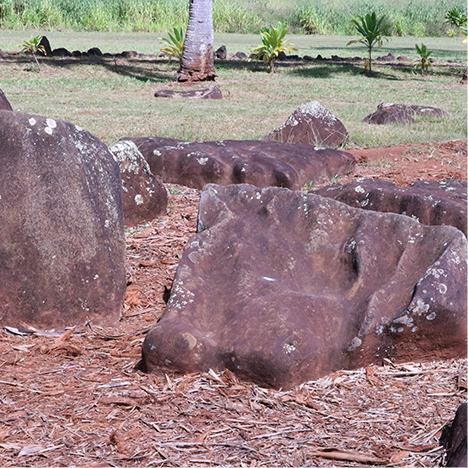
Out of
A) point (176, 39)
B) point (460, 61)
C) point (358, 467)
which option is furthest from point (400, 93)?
point (358, 467)

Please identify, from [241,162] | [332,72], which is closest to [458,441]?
[241,162]

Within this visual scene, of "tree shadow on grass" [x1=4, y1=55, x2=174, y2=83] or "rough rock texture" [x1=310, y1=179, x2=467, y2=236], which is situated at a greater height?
"tree shadow on grass" [x1=4, y1=55, x2=174, y2=83]

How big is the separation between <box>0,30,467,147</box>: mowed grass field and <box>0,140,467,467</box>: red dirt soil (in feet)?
15.8

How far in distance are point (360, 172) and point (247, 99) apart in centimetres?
655

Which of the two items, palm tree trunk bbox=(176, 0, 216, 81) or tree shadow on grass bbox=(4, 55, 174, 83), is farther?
tree shadow on grass bbox=(4, 55, 174, 83)

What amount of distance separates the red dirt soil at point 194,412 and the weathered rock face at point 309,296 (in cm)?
9

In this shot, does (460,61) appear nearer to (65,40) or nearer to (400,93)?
(400,93)

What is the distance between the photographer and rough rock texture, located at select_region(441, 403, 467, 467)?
2047 mm

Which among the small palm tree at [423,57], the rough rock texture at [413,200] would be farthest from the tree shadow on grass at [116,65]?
the rough rock texture at [413,200]

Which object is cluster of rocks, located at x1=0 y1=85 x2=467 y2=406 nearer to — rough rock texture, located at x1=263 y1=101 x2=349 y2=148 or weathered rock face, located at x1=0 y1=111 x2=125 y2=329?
weathered rock face, located at x1=0 y1=111 x2=125 y2=329

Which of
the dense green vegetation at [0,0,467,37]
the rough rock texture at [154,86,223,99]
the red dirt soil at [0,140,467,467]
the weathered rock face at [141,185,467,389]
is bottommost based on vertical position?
the red dirt soil at [0,140,467,467]

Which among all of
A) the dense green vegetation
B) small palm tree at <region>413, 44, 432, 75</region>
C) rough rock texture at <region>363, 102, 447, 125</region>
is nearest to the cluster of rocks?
rough rock texture at <region>363, 102, 447, 125</region>

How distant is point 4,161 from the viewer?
3201 mm

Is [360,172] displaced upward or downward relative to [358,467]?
upward
